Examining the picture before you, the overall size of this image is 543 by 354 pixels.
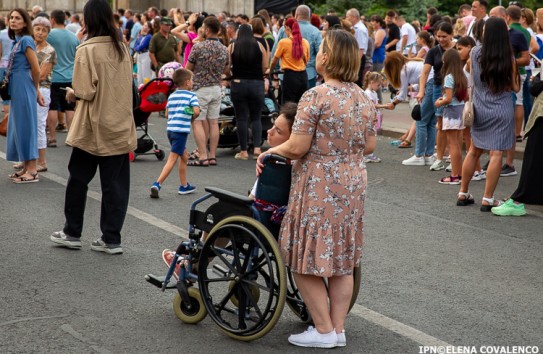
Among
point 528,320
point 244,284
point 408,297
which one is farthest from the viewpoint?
point 408,297

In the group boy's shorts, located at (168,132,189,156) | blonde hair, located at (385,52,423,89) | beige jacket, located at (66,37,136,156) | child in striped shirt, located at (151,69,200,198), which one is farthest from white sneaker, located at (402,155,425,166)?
beige jacket, located at (66,37,136,156)

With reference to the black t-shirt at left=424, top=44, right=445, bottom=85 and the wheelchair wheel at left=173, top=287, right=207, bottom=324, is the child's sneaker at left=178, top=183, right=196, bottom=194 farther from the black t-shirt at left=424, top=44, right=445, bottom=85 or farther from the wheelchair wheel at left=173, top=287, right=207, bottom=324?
the wheelchair wheel at left=173, top=287, right=207, bottom=324

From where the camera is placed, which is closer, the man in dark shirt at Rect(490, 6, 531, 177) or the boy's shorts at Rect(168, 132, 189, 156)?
the boy's shorts at Rect(168, 132, 189, 156)

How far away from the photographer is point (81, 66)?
25.0ft

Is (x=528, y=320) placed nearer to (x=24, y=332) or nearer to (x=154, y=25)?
(x=24, y=332)

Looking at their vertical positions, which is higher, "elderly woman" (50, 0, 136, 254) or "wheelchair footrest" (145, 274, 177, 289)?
"elderly woman" (50, 0, 136, 254)

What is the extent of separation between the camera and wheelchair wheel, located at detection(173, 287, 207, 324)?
19.3 feet

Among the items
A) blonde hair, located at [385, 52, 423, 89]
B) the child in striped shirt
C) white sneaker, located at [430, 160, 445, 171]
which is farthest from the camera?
blonde hair, located at [385, 52, 423, 89]

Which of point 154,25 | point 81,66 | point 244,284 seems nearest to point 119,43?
point 81,66

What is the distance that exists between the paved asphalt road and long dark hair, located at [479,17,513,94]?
4.54 ft

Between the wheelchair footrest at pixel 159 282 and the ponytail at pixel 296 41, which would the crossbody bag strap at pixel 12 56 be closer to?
the ponytail at pixel 296 41

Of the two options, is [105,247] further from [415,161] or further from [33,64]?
[415,161]

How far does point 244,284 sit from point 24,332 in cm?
134

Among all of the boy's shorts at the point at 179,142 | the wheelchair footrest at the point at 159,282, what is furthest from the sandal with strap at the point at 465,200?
the wheelchair footrest at the point at 159,282
